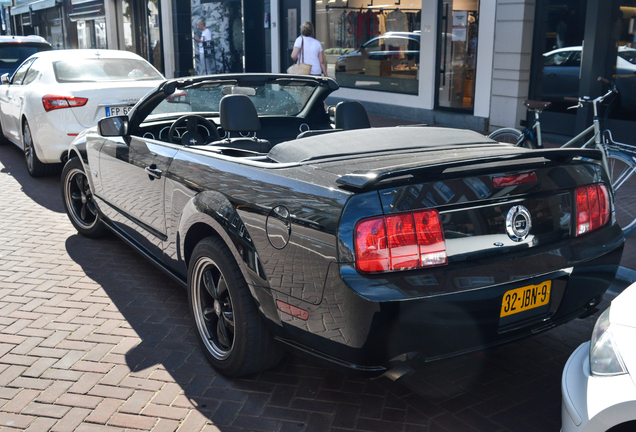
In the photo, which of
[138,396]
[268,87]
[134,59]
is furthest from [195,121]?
[134,59]

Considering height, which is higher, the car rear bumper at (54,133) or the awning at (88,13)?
the awning at (88,13)

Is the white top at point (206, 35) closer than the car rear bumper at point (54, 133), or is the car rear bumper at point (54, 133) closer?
the car rear bumper at point (54, 133)

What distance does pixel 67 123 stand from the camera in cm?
768

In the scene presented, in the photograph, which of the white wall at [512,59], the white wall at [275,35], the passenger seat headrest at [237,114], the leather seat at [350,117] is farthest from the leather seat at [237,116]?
the white wall at [275,35]

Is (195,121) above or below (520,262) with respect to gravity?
above

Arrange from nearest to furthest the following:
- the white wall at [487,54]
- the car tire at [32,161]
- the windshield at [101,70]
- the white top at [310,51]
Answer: the windshield at [101,70], the car tire at [32,161], the white wall at [487,54], the white top at [310,51]

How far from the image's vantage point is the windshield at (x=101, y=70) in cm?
827

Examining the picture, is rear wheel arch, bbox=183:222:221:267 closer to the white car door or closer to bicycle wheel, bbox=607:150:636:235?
bicycle wheel, bbox=607:150:636:235

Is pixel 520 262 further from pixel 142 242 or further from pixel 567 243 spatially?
pixel 142 242

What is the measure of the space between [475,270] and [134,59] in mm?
7719

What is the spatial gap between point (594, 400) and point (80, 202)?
5.11 meters

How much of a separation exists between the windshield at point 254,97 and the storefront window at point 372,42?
8252 mm

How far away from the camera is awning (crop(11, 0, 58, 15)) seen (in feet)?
106

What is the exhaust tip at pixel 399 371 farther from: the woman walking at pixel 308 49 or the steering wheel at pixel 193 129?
the woman walking at pixel 308 49
